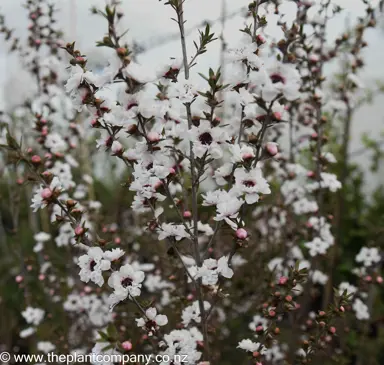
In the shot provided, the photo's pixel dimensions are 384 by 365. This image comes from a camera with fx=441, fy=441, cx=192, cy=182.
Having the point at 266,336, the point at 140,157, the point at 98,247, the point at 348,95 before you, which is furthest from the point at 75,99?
the point at 348,95

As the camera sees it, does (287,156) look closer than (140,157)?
No

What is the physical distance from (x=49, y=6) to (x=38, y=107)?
70 centimetres

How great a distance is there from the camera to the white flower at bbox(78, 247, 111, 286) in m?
1.32

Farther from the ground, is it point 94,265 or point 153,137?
point 153,137

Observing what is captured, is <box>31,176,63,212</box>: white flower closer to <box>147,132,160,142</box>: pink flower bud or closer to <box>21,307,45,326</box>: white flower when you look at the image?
<box>147,132,160,142</box>: pink flower bud

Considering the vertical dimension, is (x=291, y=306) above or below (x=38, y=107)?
below

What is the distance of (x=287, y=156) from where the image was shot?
2.74 metres

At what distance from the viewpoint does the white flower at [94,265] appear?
132cm

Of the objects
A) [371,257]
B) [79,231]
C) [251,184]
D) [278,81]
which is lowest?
[371,257]

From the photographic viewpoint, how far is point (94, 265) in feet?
4.58

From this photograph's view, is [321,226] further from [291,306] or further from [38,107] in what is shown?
[38,107]

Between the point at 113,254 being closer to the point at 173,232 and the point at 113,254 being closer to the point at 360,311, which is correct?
the point at 173,232

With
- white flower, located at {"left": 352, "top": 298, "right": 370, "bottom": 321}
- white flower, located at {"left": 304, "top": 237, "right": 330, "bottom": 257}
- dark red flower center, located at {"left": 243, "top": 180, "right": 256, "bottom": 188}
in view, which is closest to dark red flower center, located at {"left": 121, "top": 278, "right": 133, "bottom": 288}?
dark red flower center, located at {"left": 243, "top": 180, "right": 256, "bottom": 188}

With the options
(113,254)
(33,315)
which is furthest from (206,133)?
(33,315)
